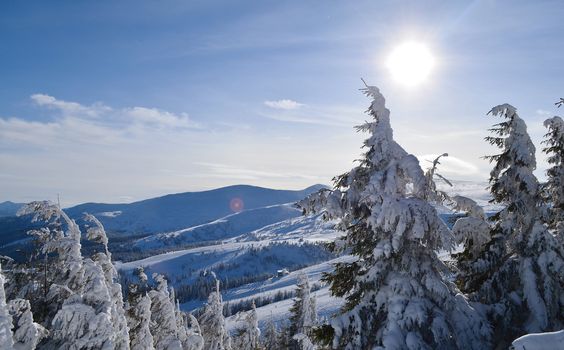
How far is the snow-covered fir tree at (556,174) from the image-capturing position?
1352 cm


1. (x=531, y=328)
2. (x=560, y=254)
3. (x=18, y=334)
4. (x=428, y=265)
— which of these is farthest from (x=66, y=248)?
(x=560, y=254)

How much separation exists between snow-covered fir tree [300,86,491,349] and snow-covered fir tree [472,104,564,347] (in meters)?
2.09

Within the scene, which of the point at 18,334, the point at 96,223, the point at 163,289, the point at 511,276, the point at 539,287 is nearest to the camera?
the point at 18,334

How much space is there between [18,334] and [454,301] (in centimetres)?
1014

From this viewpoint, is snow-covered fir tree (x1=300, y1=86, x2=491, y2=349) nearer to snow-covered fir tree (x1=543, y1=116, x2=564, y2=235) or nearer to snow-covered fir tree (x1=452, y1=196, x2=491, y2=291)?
snow-covered fir tree (x1=452, y1=196, x2=491, y2=291)

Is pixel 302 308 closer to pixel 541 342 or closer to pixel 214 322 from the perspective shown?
pixel 214 322

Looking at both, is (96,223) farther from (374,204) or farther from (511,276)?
(511,276)

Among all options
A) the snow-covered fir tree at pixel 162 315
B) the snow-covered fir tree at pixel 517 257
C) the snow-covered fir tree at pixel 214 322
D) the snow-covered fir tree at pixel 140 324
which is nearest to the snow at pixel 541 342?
the snow-covered fir tree at pixel 517 257

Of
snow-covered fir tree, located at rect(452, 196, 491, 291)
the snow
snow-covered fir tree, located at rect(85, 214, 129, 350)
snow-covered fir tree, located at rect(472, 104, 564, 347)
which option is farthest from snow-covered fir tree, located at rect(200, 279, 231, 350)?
the snow

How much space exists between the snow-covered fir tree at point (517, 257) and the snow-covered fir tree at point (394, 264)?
2.09 metres

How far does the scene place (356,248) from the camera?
11.2 meters

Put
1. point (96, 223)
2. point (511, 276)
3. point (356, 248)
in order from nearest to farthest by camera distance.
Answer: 1. point (356, 248)
2. point (511, 276)
3. point (96, 223)

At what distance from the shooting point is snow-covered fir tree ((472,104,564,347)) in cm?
1188

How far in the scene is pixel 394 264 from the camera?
34.4 ft
